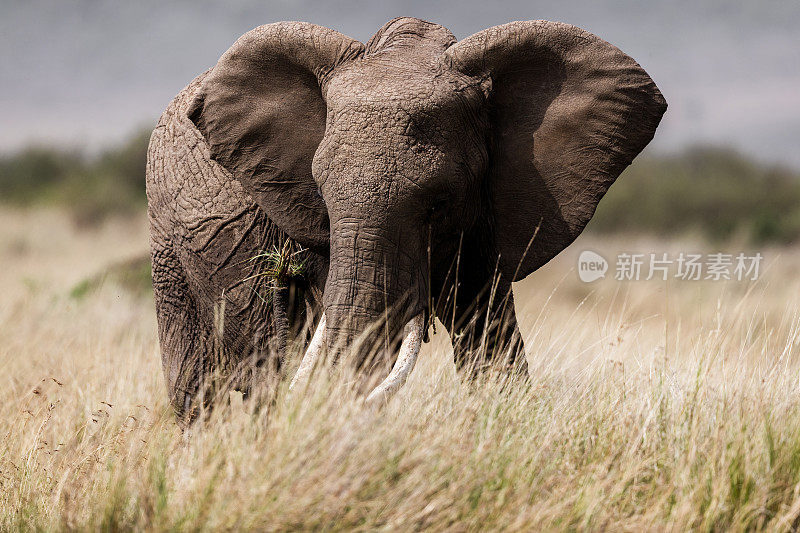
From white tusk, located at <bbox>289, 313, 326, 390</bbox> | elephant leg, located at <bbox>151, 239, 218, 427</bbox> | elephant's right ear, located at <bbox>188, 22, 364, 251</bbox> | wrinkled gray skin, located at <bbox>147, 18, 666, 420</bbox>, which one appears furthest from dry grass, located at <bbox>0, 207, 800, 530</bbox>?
elephant's right ear, located at <bbox>188, 22, 364, 251</bbox>

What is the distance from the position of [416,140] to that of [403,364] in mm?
974

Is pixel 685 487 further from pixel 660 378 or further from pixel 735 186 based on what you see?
pixel 735 186

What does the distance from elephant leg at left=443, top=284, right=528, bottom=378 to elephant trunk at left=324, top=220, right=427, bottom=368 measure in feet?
2.81

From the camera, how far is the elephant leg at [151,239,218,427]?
5.87 m

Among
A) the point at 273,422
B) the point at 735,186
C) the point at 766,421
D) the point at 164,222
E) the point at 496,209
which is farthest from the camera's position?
the point at 735,186

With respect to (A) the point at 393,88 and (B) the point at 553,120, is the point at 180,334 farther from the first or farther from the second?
(B) the point at 553,120

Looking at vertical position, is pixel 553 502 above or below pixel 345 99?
below

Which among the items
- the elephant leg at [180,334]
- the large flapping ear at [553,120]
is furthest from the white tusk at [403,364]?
the elephant leg at [180,334]

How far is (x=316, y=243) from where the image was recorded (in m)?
4.93

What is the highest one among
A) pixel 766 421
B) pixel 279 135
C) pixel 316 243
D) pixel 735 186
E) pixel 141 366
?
pixel 279 135

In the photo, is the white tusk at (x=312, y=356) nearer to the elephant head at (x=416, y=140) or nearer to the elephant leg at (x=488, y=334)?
the elephant head at (x=416, y=140)

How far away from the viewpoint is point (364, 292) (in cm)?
431

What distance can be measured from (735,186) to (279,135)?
36.4 m

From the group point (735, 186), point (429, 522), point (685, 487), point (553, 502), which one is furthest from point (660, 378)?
point (735, 186)
